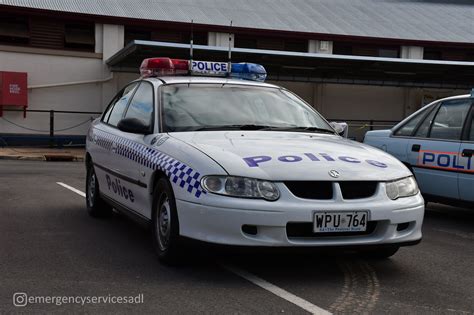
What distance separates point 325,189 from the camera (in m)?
4.25

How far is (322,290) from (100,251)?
2085 mm

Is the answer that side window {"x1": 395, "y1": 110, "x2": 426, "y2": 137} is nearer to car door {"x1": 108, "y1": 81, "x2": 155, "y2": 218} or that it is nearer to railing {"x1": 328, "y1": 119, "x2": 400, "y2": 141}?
car door {"x1": 108, "y1": 81, "x2": 155, "y2": 218}

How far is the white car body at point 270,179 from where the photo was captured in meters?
4.11

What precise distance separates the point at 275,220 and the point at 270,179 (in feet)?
0.94

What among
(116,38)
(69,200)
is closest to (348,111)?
(116,38)

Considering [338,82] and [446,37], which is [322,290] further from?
[446,37]

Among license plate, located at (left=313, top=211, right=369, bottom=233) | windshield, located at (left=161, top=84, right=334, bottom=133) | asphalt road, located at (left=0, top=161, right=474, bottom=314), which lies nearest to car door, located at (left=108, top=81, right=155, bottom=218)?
windshield, located at (left=161, top=84, right=334, bottom=133)

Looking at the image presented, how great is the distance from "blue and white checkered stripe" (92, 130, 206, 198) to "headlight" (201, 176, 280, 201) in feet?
0.40

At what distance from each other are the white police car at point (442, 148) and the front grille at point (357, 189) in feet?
9.09

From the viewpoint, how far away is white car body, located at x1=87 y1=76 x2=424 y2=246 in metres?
4.11

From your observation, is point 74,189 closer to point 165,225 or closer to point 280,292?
point 165,225

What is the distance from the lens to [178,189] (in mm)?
4379

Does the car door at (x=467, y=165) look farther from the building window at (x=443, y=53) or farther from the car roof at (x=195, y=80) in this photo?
the building window at (x=443, y=53)

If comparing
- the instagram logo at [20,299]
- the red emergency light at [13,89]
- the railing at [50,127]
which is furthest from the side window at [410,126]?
the red emergency light at [13,89]
